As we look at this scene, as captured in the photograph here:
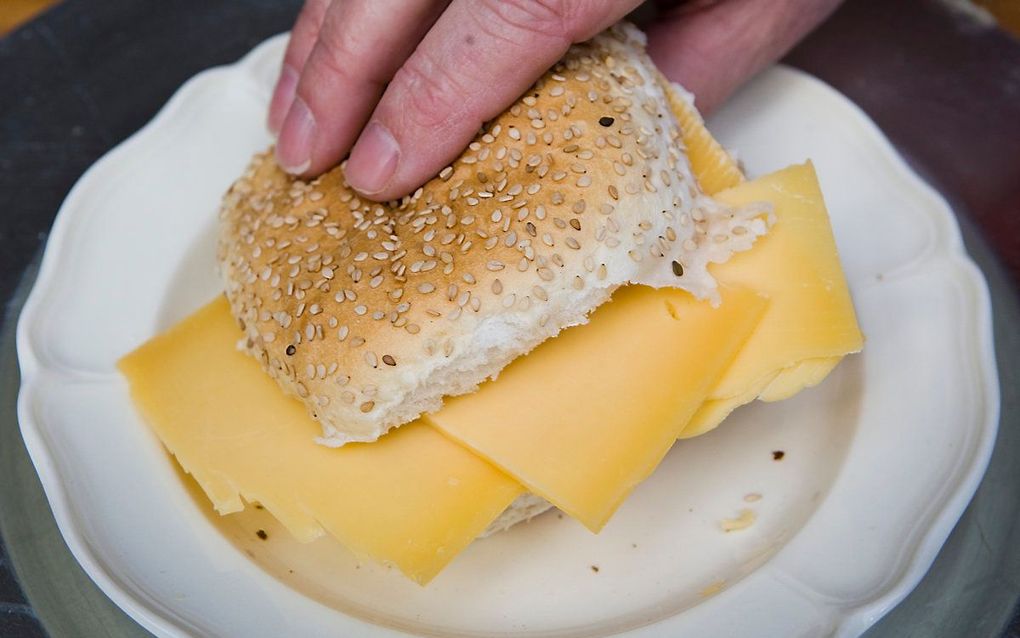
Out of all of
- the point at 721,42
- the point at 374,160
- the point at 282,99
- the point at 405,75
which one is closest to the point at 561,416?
the point at 374,160

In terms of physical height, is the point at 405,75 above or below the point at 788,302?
above

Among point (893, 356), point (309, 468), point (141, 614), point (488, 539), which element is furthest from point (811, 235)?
point (141, 614)

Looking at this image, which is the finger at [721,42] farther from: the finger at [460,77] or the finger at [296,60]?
Result: the finger at [296,60]

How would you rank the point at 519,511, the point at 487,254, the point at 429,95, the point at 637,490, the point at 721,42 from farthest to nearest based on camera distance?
the point at 721,42 < the point at 637,490 < the point at 519,511 < the point at 429,95 < the point at 487,254

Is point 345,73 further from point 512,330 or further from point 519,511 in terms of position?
point 519,511

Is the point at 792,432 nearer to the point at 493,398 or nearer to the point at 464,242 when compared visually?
the point at 493,398

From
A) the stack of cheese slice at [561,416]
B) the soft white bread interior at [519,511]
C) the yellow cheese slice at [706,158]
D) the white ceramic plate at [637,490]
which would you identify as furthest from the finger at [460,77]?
the white ceramic plate at [637,490]

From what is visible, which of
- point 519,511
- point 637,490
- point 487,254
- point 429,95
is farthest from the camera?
point 637,490

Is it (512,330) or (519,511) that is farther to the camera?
(519,511)
